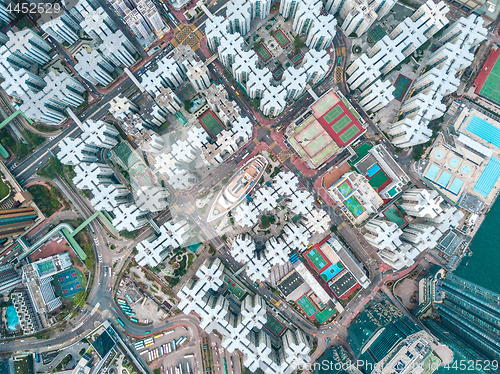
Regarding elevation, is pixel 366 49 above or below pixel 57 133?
below

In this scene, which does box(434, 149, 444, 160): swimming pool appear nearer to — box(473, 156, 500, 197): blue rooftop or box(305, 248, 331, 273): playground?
box(473, 156, 500, 197): blue rooftop

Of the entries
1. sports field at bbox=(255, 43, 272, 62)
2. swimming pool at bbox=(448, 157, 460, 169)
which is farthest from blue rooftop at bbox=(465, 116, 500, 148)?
sports field at bbox=(255, 43, 272, 62)

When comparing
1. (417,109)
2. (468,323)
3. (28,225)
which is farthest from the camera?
(28,225)

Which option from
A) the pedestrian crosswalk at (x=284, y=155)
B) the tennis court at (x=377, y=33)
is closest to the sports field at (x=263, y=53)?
the pedestrian crosswalk at (x=284, y=155)

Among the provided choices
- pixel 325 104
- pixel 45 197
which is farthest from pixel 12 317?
pixel 325 104

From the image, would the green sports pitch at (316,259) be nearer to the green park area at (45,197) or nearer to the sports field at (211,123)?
the sports field at (211,123)

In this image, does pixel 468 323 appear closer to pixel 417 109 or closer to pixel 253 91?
pixel 417 109

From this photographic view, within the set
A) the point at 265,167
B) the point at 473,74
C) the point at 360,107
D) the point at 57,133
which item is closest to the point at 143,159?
the point at 57,133
